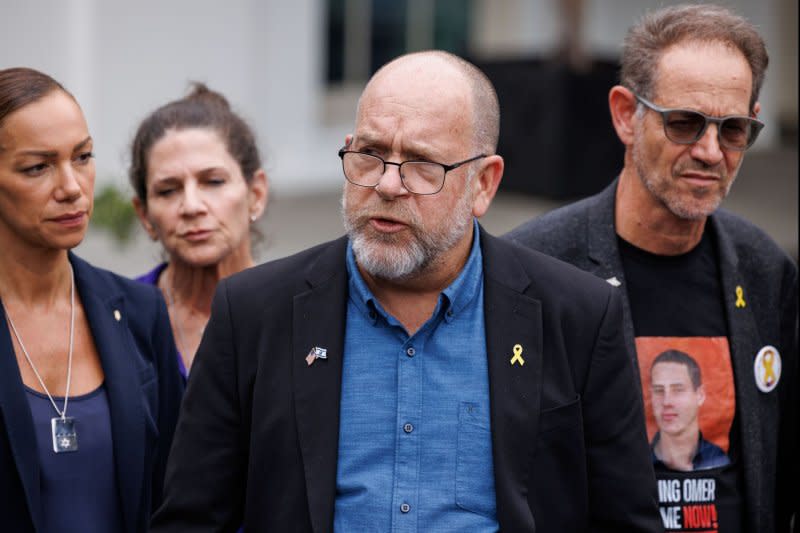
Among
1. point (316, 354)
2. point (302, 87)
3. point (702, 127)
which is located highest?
point (302, 87)

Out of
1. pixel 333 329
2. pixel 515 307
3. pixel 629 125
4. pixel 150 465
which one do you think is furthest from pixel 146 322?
pixel 629 125

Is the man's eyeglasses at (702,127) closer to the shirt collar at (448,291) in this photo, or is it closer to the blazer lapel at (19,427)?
the shirt collar at (448,291)

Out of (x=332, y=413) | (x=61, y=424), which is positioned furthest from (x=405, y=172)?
(x=61, y=424)

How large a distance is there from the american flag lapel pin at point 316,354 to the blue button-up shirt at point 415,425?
0.21ft

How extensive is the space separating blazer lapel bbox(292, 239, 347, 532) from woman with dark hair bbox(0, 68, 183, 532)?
759 mm

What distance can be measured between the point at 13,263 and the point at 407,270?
47.1 inches

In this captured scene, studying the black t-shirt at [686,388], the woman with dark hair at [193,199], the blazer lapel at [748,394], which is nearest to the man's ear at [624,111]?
the black t-shirt at [686,388]

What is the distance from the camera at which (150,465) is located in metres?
3.55

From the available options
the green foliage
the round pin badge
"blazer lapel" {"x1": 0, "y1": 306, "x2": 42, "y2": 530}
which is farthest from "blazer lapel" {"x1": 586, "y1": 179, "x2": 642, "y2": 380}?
the green foliage

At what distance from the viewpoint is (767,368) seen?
382 cm

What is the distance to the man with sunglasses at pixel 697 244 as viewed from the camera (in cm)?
363

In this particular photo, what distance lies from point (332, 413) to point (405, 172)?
61cm

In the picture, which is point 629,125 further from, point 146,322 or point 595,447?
point 146,322

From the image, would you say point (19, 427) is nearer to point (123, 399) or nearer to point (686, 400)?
point (123, 399)
